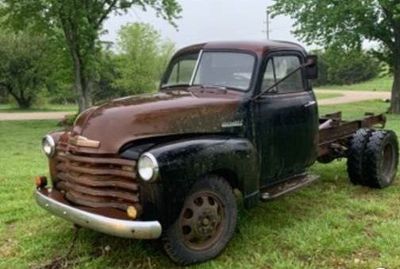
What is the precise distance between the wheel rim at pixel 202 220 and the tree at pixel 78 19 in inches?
689

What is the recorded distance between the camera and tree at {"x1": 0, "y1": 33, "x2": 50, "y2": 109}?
3284 cm

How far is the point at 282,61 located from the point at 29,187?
158 inches

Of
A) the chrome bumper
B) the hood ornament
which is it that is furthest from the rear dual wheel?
the hood ornament

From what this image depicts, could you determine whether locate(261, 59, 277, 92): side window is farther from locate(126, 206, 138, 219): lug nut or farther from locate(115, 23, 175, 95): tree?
locate(115, 23, 175, 95): tree

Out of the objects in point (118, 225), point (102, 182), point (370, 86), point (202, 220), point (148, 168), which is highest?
point (148, 168)

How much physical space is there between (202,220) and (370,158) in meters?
3.41

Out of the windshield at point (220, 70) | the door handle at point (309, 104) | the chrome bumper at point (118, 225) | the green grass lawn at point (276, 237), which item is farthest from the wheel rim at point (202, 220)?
the door handle at point (309, 104)

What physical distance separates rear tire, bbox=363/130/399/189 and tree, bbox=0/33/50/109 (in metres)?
27.7

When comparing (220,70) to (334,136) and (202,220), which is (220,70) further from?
(334,136)

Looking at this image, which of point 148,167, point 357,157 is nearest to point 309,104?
point 357,157

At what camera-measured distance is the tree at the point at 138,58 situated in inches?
1574

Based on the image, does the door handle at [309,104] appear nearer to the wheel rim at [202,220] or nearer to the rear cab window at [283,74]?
the rear cab window at [283,74]

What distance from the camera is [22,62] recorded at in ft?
108

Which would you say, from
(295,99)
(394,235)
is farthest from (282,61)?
(394,235)
